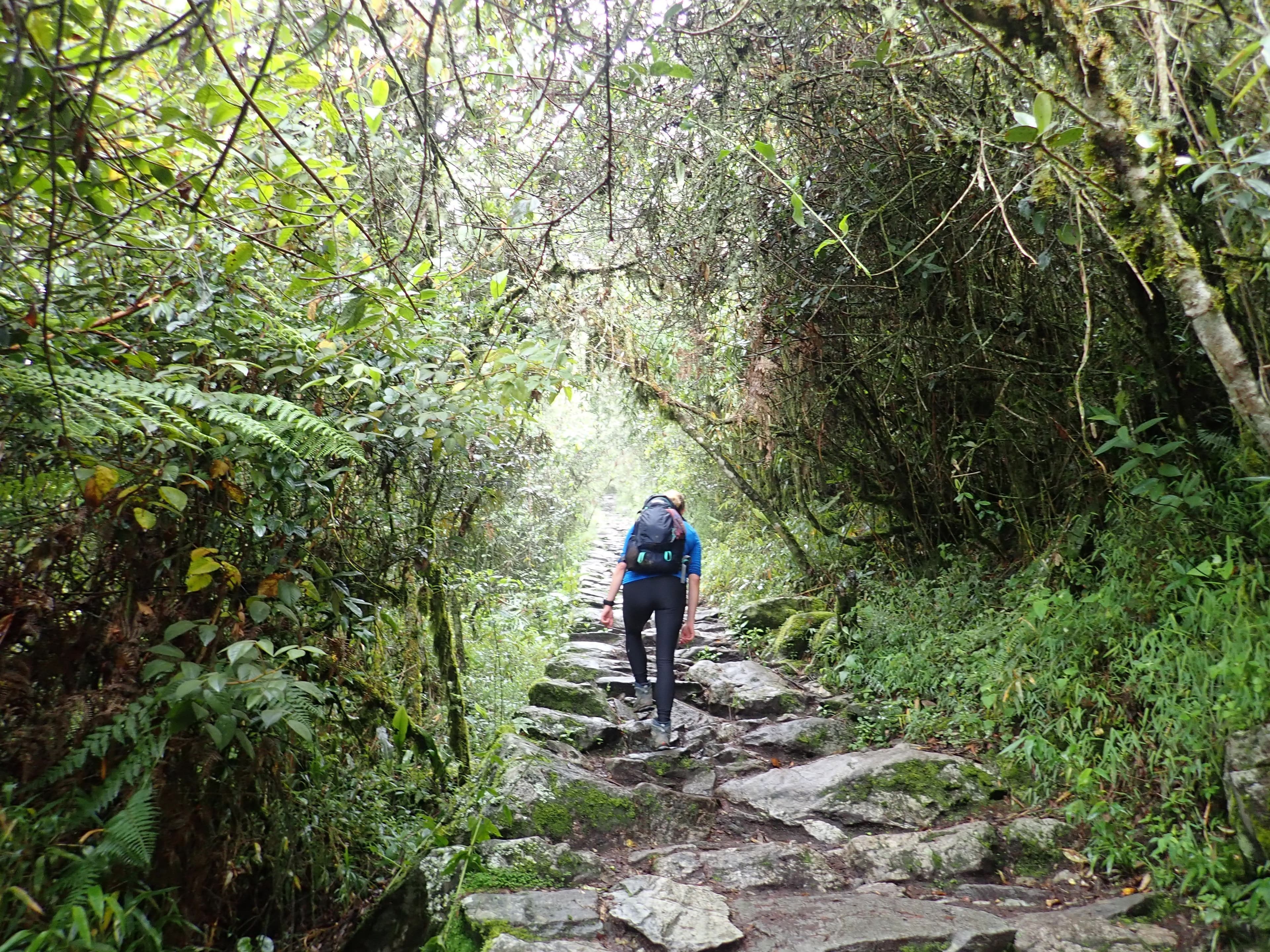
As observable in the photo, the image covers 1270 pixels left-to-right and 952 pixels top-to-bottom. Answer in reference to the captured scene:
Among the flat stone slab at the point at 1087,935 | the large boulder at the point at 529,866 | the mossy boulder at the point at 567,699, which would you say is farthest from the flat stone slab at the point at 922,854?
the mossy boulder at the point at 567,699

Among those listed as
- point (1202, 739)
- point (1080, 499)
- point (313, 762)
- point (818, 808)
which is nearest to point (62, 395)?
point (313, 762)

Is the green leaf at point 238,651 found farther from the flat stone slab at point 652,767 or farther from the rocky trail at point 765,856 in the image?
the flat stone slab at point 652,767

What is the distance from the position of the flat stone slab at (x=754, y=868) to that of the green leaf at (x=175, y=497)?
2.67 meters

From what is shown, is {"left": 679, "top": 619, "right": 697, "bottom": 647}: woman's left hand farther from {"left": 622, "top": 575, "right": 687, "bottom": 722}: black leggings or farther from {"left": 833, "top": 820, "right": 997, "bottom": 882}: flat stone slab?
{"left": 833, "top": 820, "right": 997, "bottom": 882}: flat stone slab

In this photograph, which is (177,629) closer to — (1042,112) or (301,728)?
(301,728)

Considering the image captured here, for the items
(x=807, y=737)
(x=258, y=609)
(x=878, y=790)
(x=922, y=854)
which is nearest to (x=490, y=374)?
(x=258, y=609)

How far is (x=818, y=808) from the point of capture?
4484 mm

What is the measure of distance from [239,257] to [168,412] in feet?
2.06

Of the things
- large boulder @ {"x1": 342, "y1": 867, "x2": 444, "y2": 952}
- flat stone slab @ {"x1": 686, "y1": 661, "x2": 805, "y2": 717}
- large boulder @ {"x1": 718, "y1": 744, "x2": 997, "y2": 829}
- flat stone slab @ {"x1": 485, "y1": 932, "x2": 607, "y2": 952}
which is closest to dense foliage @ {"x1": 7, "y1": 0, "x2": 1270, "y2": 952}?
large boulder @ {"x1": 342, "y1": 867, "x2": 444, "y2": 952}

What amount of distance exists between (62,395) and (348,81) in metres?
2.12

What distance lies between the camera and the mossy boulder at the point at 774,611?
850 cm

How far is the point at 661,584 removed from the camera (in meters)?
5.90

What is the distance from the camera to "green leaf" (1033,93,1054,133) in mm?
2619

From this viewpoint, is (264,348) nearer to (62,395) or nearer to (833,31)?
(62,395)
